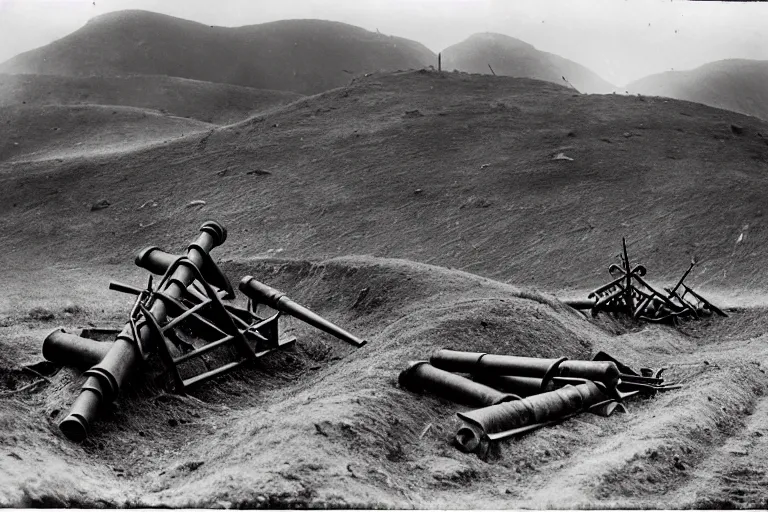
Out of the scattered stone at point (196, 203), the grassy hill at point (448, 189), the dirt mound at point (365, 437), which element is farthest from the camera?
the scattered stone at point (196, 203)

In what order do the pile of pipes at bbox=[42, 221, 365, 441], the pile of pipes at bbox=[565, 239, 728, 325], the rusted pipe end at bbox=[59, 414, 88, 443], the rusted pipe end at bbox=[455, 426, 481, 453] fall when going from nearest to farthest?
1. the rusted pipe end at bbox=[455, 426, 481, 453]
2. the rusted pipe end at bbox=[59, 414, 88, 443]
3. the pile of pipes at bbox=[42, 221, 365, 441]
4. the pile of pipes at bbox=[565, 239, 728, 325]

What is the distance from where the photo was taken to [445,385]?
238 inches

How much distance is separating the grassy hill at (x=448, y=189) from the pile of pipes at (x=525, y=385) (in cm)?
716

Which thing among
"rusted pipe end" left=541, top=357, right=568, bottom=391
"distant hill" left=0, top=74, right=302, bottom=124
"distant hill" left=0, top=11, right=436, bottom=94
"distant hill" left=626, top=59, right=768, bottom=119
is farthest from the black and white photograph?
"distant hill" left=626, top=59, right=768, bottom=119

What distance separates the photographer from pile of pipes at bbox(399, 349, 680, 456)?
5.47 metres

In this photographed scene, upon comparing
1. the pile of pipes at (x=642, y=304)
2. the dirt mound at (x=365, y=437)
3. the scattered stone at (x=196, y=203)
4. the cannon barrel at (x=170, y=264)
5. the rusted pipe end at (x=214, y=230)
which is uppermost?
the rusted pipe end at (x=214, y=230)

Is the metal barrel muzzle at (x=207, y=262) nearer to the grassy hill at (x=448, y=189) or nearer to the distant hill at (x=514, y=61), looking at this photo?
the grassy hill at (x=448, y=189)

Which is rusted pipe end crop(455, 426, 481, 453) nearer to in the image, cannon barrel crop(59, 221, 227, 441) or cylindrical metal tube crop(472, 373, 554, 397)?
cylindrical metal tube crop(472, 373, 554, 397)

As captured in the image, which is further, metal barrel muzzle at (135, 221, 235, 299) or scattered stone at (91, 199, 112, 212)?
scattered stone at (91, 199, 112, 212)

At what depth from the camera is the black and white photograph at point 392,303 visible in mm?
4695

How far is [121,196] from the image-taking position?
17.5m

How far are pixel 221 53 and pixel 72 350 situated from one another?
4031cm

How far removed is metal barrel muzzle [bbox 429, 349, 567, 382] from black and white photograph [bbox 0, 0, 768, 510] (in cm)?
3

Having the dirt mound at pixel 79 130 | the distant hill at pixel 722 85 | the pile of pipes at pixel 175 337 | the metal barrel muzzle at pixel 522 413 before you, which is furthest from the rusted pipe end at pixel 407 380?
the distant hill at pixel 722 85
